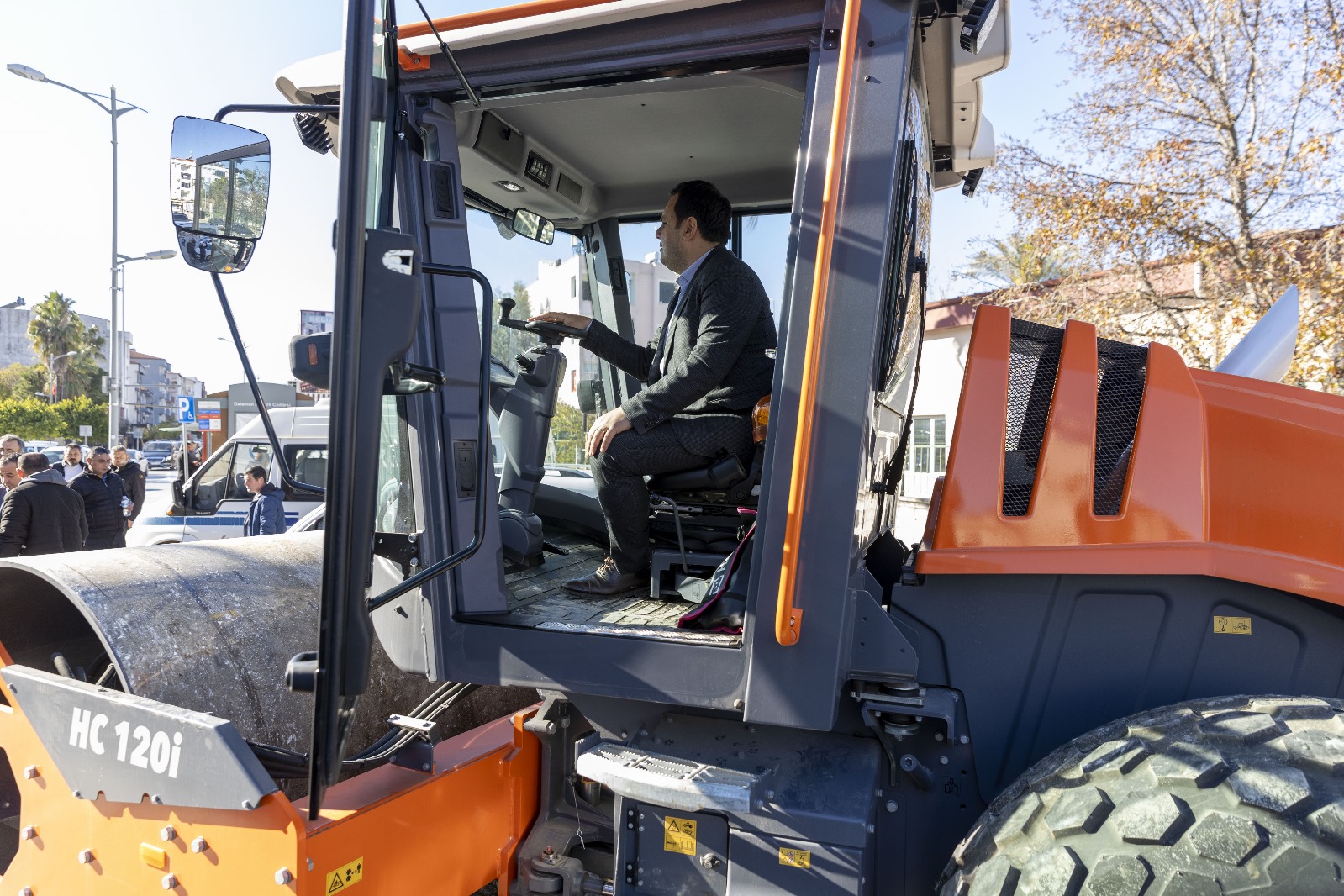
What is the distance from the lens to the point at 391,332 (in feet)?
5.55

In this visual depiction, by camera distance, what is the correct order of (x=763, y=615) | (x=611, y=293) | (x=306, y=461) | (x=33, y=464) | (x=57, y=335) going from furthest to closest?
(x=57, y=335) → (x=306, y=461) → (x=33, y=464) → (x=611, y=293) → (x=763, y=615)

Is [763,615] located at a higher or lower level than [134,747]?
higher

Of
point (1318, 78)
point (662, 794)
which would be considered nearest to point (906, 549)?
point (662, 794)

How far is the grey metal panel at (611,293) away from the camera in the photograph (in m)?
3.95

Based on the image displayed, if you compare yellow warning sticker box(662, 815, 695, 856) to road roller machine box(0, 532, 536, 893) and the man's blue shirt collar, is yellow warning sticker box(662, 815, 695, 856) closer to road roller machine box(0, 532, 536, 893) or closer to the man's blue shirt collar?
road roller machine box(0, 532, 536, 893)

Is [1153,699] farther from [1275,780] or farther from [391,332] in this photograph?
[391,332]

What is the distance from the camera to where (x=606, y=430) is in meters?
2.63

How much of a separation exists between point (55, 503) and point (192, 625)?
6.27m

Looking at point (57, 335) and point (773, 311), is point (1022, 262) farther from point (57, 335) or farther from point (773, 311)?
point (57, 335)

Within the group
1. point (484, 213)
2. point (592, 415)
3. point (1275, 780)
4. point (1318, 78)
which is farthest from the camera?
point (1318, 78)

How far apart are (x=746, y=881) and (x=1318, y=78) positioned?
44.4ft

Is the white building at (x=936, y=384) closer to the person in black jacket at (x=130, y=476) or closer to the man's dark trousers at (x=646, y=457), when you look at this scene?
the person in black jacket at (x=130, y=476)

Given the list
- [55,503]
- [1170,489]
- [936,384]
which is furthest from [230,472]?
[936,384]

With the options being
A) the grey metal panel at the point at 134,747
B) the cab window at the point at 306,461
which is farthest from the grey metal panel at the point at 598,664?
→ the cab window at the point at 306,461
